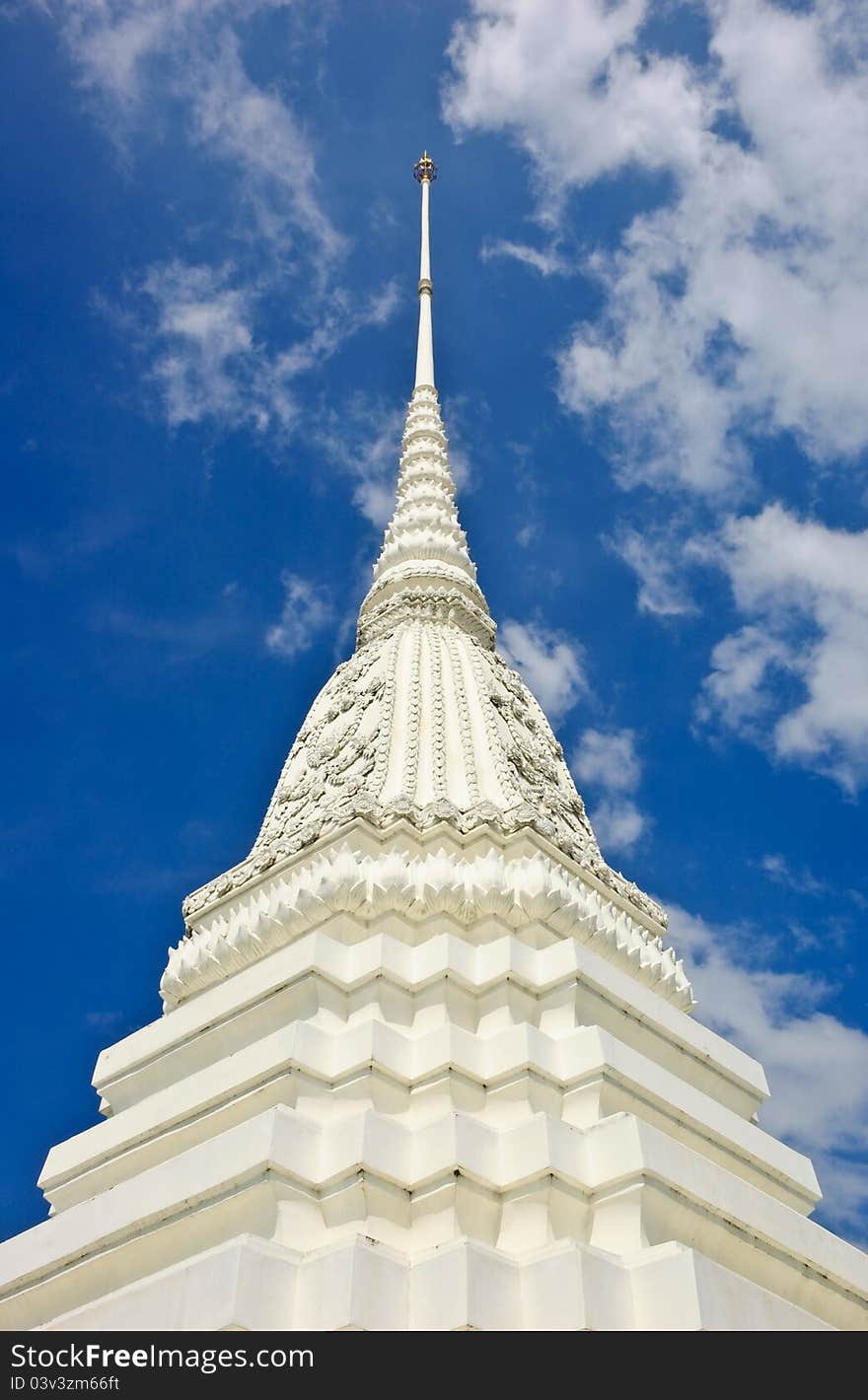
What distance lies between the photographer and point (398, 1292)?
8789 mm

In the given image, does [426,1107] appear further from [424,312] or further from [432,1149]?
[424,312]

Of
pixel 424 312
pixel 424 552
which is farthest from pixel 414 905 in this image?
pixel 424 312

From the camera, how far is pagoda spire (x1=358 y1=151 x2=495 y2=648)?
1834 cm

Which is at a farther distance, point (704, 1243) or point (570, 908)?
point (570, 908)

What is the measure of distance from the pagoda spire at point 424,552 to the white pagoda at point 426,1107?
263cm

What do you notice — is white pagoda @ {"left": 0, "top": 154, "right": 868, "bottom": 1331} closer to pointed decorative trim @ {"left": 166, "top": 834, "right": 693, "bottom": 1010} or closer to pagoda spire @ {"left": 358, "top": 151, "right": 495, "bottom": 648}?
pointed decorative trim @ {"left": 166, "top": 834, "right": 693, "bottom": 1010}

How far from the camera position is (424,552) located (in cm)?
1958

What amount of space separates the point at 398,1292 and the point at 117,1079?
501 centimetres

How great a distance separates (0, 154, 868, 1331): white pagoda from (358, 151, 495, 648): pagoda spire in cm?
263

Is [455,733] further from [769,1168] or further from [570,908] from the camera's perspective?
[769,1168]

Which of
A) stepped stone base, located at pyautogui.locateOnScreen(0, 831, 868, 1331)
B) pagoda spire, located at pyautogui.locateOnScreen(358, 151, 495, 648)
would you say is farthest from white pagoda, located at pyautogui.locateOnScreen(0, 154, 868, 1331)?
pagoda spire, located at pyautogui.locateOnScreen(358, 151, 495, 648)

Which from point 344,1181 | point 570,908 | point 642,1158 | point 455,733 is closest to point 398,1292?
point 344,1181

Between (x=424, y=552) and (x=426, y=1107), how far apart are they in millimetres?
10458

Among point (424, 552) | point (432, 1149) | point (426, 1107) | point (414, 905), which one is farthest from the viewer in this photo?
point (424, 552)
